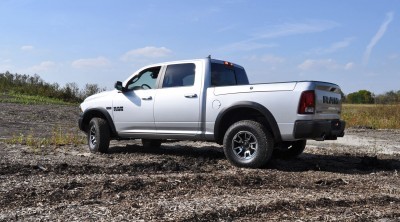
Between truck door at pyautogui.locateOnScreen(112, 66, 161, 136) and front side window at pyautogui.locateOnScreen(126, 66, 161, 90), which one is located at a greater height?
front side window at pyautogui.locateOnScreen(126, 66, 161, 90)

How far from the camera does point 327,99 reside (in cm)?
725

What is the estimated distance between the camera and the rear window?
8.17 metres

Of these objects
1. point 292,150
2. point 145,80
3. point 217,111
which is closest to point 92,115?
point 145,80

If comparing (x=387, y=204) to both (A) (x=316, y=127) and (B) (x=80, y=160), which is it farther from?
(B) (x=80, y=160)

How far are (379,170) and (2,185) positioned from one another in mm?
5908

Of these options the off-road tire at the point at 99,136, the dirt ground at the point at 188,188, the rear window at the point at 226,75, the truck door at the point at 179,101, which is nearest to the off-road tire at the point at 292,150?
the dirt ground at the point at 188,188

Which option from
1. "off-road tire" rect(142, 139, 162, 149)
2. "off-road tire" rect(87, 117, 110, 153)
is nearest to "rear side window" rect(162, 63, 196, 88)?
"off-road tire" rect(87, 117, 110, 153)

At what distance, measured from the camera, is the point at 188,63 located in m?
8.37

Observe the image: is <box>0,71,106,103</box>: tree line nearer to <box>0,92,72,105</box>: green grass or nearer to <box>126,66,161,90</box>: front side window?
<box>0,92,72,105</box>: green grass

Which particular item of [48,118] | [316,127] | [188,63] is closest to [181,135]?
[188,63]

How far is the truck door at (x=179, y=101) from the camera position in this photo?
7938 mm

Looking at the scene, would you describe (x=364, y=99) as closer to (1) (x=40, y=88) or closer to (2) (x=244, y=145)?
(1) (x=40, y=88)

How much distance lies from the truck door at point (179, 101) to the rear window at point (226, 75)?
290mm

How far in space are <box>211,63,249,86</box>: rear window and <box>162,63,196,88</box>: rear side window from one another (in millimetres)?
395
